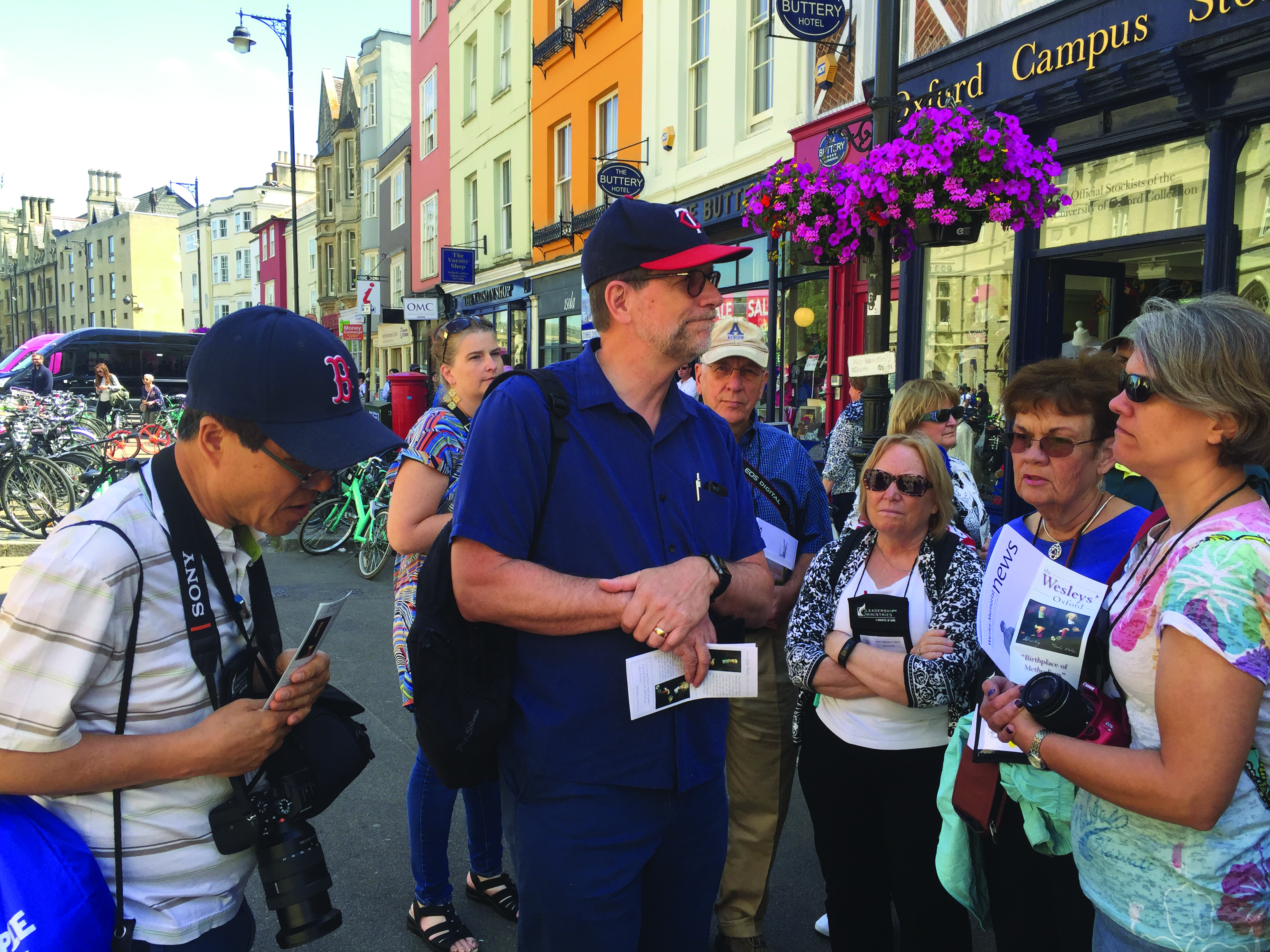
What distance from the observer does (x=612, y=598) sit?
175 cm

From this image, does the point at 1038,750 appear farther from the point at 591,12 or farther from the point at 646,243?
the point at 591,12

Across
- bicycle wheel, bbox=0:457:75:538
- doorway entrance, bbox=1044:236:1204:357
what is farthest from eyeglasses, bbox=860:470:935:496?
bicycle wheel, bbox=0:457:75:538

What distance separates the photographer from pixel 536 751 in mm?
1827

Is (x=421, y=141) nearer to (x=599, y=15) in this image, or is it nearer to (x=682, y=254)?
(x=599, y=15)

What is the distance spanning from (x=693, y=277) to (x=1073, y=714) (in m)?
1.20

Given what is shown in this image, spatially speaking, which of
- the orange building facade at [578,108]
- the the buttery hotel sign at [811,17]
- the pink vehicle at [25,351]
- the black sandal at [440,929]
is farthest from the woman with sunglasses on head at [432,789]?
the pink vehicle at [25,351]

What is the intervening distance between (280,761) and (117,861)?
11.7 inches

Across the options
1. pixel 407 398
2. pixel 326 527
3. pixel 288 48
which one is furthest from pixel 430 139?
pixel 326 527

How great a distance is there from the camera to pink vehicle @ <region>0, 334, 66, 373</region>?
81.3 ft

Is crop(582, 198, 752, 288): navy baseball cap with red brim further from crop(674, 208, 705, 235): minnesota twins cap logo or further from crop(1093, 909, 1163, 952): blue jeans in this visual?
crop(1093, 909, 1163, 952): blue jeans

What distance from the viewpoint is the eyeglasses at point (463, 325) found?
3.98 meters

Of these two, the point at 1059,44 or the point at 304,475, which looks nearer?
the point at 304,475

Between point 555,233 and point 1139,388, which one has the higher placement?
point 555,233

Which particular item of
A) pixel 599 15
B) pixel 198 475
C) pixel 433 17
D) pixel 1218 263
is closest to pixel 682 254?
pixel 198 475
